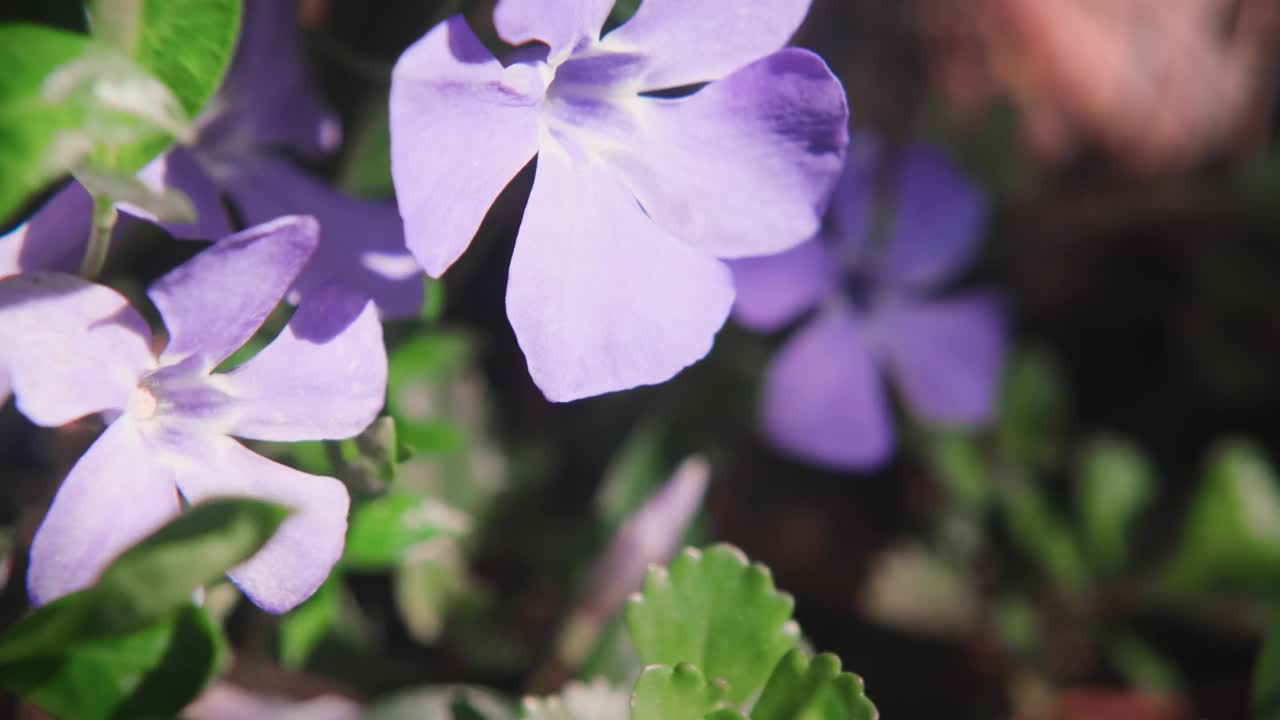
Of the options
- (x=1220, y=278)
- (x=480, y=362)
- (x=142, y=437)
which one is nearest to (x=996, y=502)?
(x=1220, y=278)

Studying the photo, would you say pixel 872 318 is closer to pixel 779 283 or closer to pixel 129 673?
pixel 779 283

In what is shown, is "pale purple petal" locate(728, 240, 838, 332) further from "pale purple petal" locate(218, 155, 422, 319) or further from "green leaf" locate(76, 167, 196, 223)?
"green leaf" locate(76, 167, 196, 223)

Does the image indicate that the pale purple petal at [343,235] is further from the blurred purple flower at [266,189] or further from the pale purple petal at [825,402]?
the pale purple petal at [825,402]

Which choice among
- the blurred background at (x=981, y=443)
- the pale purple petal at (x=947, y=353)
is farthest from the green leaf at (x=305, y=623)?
the pale purple petal at (x=947, y=353)

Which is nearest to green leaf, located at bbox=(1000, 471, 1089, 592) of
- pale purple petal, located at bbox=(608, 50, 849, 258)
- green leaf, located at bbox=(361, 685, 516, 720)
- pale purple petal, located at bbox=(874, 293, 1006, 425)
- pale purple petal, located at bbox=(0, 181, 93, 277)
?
pale purple petal, located at bbox=(874, 293, 1006, 425)

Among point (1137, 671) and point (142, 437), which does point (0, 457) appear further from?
point (1137, 671)
